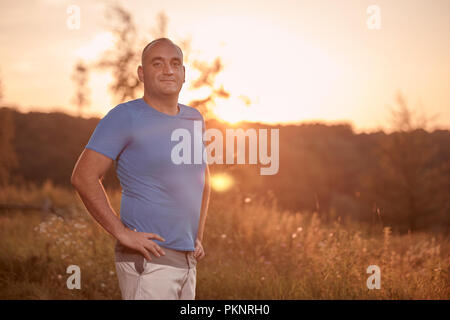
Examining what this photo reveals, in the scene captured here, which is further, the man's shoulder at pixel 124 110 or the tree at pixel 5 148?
the tree at pixel 5 148

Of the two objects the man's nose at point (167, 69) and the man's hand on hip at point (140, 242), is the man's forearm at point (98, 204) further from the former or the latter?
the man's nose at point (167, 69)

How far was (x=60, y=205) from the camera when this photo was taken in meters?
13.5

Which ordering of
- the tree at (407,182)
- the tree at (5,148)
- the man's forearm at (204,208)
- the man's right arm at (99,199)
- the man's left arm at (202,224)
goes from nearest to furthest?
the man's right arm at (99,199) → the man's left arm at (202,224) → the man's forearm at (204,208) → the tree at (5,148) → the tree at (407,182)

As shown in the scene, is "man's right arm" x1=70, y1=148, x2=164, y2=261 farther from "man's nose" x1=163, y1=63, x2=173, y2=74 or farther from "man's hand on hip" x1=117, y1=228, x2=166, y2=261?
"man's nose" x1=163, y1=63, x2=173, y2=74

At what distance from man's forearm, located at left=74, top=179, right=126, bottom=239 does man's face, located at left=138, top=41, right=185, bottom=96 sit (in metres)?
0.60

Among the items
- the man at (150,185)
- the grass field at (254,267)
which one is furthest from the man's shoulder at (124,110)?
the grass field at (254,267)

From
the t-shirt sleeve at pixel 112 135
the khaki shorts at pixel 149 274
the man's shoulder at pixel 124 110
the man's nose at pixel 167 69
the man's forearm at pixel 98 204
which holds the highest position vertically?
the man's nose at pixel 167 69

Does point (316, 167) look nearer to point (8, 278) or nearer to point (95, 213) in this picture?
point (8, 278)

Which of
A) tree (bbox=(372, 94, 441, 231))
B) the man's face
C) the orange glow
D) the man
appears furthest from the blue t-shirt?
tree (bbox=(372, 94, 441, 231))

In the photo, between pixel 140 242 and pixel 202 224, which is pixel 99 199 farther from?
pixel 202 224

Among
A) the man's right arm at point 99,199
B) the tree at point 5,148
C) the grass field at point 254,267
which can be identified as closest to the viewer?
the man's right arm at point 99,199

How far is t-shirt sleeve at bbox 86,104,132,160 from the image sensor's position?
6.65 feet

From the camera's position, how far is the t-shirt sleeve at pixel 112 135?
203cm
